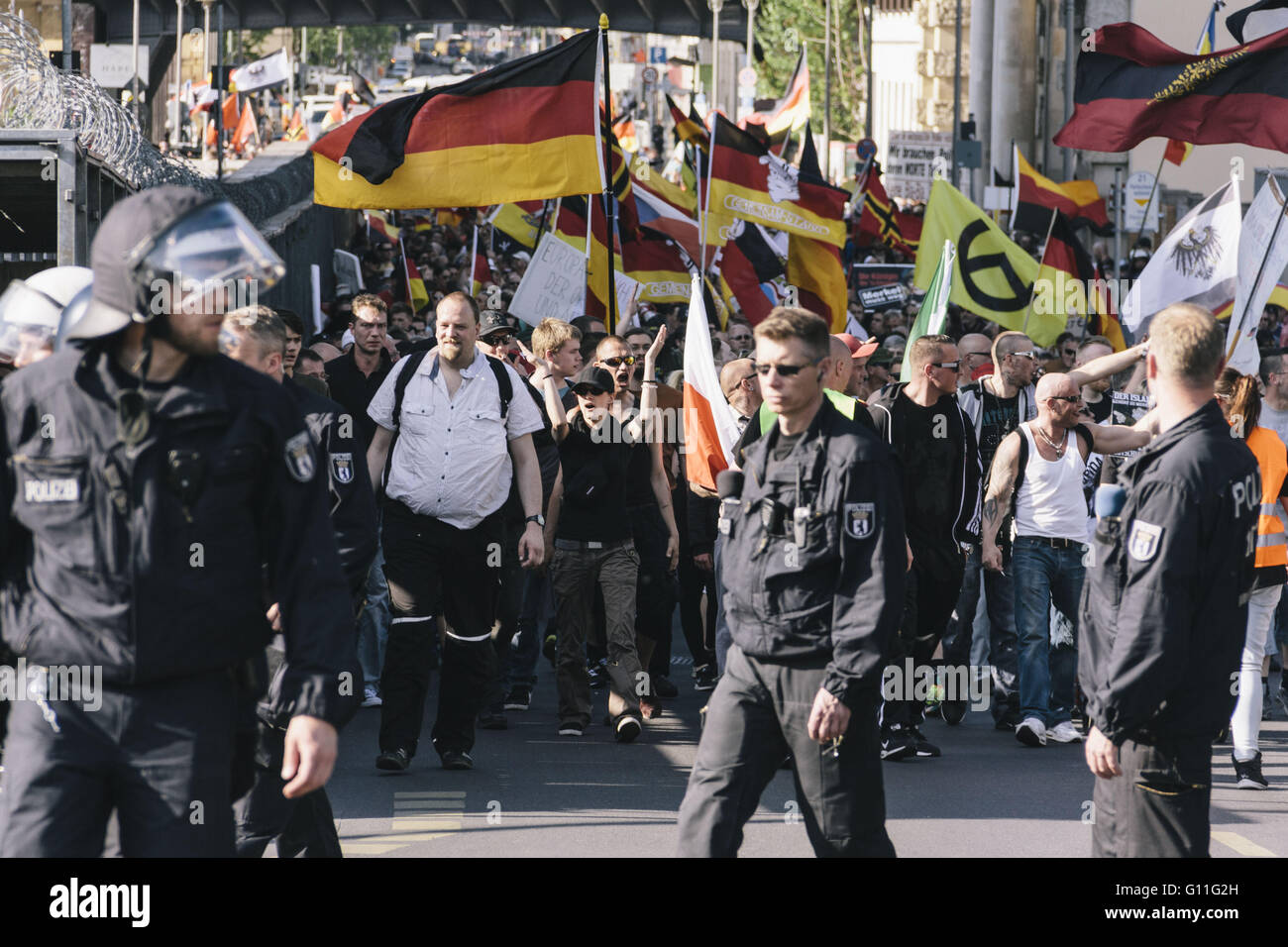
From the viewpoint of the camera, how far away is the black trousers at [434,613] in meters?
8.85

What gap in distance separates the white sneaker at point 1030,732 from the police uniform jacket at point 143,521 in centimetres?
642

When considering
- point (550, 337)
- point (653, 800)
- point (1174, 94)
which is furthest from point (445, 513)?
point (1174, 94)

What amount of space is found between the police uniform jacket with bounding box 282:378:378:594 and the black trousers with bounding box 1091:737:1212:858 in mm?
2615

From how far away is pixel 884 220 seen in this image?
2755 cm

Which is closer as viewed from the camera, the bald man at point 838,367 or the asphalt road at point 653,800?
the asphalt road at point 653,800

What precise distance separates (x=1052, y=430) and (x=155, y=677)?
6.84 metres

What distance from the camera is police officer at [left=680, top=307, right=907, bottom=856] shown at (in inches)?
217

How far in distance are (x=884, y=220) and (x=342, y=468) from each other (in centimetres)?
2157

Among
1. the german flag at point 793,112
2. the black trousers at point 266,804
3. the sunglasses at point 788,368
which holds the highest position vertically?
the german flag at point 793,112

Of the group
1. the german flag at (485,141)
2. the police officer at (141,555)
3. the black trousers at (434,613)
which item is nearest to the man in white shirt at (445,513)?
the black trousers at (434,613)

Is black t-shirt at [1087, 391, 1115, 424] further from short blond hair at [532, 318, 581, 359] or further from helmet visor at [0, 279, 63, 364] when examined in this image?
helmet visor at [0, 279, 63, 364]

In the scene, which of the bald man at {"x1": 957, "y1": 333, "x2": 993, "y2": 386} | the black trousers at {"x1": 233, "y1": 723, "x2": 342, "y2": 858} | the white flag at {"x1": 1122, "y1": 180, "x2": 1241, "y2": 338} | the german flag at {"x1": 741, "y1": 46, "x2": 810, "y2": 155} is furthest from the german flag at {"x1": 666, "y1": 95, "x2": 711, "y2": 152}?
the black trousers at {"x1": 233, "y1": 723, "x2": 342, "y2": 858}

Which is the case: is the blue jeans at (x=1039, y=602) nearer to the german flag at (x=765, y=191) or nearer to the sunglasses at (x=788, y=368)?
the sunglasses at (x=788, y=368)
